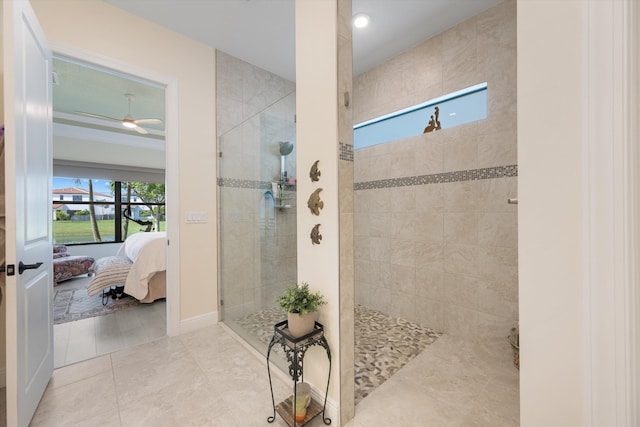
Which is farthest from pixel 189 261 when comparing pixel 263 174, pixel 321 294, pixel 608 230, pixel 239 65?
pixel 608 230

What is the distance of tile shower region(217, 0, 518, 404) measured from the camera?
2062 mm

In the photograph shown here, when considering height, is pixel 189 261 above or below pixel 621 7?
below

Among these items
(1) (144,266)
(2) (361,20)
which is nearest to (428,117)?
(2) (361,20)

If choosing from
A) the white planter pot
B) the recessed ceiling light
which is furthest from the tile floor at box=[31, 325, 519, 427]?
the recessed ceiling light

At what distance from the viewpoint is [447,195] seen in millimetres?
2373

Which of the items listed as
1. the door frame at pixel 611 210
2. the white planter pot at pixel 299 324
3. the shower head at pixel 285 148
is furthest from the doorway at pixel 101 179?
the door frame at pixel 611 210

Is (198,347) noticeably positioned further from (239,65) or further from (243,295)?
(239,65)

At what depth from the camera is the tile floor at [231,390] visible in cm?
143

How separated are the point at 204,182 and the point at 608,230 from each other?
2.77 m

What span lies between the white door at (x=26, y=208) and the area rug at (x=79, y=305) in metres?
1.38

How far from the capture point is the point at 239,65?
2875 mm

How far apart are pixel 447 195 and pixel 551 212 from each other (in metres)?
1.82

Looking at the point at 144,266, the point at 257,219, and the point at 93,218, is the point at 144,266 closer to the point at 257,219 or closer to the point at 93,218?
the point at 257,219

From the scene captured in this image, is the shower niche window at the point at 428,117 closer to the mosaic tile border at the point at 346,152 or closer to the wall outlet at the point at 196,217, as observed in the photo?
the mosaic tile border at the point at 346,152
